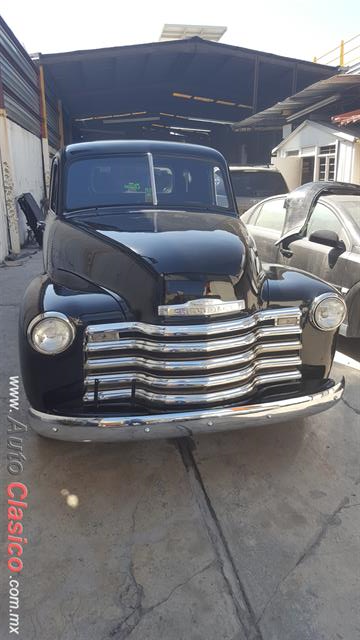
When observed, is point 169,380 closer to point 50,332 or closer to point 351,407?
point 50,332

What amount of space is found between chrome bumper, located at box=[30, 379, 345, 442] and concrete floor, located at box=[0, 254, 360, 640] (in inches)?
17.5

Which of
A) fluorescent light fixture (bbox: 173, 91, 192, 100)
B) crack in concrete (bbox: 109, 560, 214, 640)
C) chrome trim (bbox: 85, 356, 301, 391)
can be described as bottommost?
crack in concrete (bbox: 109, 560, 214, 640)

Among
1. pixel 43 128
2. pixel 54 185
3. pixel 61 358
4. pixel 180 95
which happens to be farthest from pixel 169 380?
pixel 180 95

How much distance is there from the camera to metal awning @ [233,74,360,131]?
37.8ft

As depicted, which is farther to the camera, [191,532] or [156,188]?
[156,188]

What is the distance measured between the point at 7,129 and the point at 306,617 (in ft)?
30.0

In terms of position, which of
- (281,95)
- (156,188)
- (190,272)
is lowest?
(190,272)

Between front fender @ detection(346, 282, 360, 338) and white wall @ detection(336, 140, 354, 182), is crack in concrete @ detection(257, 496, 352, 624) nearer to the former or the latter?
front fender @ detection(346, 282, 360, 338)

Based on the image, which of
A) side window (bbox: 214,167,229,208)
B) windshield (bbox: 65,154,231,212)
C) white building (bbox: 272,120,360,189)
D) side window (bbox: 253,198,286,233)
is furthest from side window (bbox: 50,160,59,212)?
white building (bbox: 272,120,360,189)

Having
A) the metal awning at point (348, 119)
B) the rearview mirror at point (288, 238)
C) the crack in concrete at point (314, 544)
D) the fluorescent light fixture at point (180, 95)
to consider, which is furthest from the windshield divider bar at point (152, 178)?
the fluorescent light fixture at point (180, 95)

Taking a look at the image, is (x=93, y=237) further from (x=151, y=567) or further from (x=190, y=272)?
(x=151, y=567)

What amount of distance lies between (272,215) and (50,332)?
4383 mm

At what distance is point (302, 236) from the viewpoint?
5.33 meters

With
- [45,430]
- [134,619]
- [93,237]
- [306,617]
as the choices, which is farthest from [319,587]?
[93,237]
